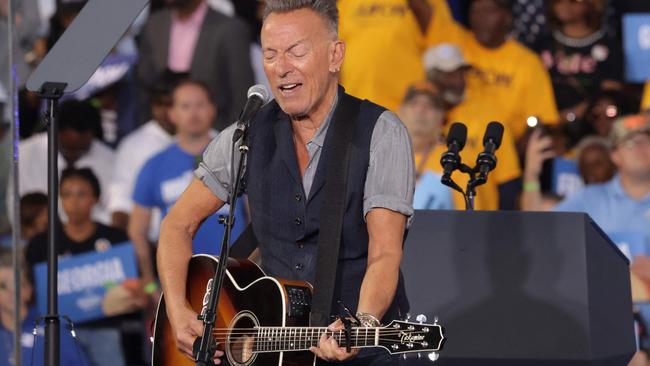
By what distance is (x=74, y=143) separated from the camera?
9.40 metres

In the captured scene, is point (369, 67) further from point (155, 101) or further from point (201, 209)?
point (201, 209)

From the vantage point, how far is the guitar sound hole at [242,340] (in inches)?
156

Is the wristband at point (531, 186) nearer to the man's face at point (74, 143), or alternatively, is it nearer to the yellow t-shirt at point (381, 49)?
the yellow t-shirt at point (381, 49)

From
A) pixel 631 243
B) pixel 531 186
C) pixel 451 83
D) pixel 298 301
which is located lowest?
pixel 298 301

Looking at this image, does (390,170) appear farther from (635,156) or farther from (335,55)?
(635,156)

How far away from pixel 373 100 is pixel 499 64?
1022 millimetres

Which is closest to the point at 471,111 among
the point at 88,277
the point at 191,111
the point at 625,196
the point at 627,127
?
the point at 627,127

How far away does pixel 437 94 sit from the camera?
8.37 m

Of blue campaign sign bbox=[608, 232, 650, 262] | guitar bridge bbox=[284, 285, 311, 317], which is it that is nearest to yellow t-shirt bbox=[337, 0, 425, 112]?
blue campaign sign bbox=[608, 232, 650, 262]

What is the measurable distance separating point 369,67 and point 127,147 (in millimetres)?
2057

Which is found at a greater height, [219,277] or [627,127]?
[627,127]

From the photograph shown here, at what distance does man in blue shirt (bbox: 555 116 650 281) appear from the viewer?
8.21 meters

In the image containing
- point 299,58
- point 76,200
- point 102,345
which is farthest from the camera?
point 76,200

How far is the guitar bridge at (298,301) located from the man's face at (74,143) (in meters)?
5.77
